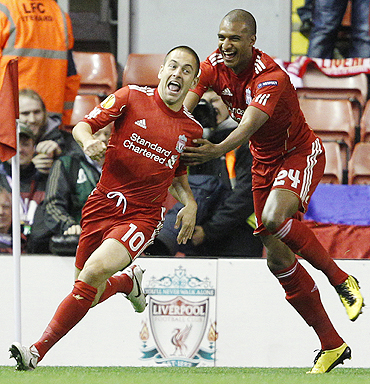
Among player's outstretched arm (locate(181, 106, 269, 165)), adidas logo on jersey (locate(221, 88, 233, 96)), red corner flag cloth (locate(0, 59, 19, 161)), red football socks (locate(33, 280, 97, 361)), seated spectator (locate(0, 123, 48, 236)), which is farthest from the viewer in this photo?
seated spectator (locate(0, 123, 48, 236))

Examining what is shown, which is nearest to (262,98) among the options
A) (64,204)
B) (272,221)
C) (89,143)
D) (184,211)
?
(272,221)

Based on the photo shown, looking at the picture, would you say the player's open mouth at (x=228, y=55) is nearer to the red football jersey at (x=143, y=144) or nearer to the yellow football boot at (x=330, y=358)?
the red football jersey at (x=143, y=144)

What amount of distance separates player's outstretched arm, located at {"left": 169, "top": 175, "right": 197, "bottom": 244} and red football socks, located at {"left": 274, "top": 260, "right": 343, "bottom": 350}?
2.05 feet

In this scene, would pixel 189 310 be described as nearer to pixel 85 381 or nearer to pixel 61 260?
pixel 61 260

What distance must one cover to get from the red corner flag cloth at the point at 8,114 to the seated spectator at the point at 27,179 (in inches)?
36.2

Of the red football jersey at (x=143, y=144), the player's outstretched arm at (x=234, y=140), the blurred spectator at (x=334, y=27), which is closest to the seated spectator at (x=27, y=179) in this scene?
the red football jersey at (x=143, y=144)

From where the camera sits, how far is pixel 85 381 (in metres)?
3.40

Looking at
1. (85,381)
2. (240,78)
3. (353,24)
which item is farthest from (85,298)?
(353,24)

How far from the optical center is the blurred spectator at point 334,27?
24.1ft

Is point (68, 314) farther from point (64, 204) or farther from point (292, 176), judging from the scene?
point (64, 204)

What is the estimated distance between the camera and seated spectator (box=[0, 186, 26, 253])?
→ 5.71 metres

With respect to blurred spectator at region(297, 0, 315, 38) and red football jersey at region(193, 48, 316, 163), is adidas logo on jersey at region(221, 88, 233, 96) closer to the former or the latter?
red football jersey at region(193, 48, 316, 163)

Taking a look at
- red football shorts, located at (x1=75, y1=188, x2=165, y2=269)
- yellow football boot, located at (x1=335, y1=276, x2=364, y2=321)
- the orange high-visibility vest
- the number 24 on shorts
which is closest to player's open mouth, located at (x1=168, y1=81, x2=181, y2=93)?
red football shorts, located at (x1=75, y1=188, x2=165, y2=269)

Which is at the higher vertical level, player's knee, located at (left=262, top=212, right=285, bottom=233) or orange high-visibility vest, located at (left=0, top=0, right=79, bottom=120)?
orange high-visibility vest, located at (left=0, top=0, right=79, bottom=120)
